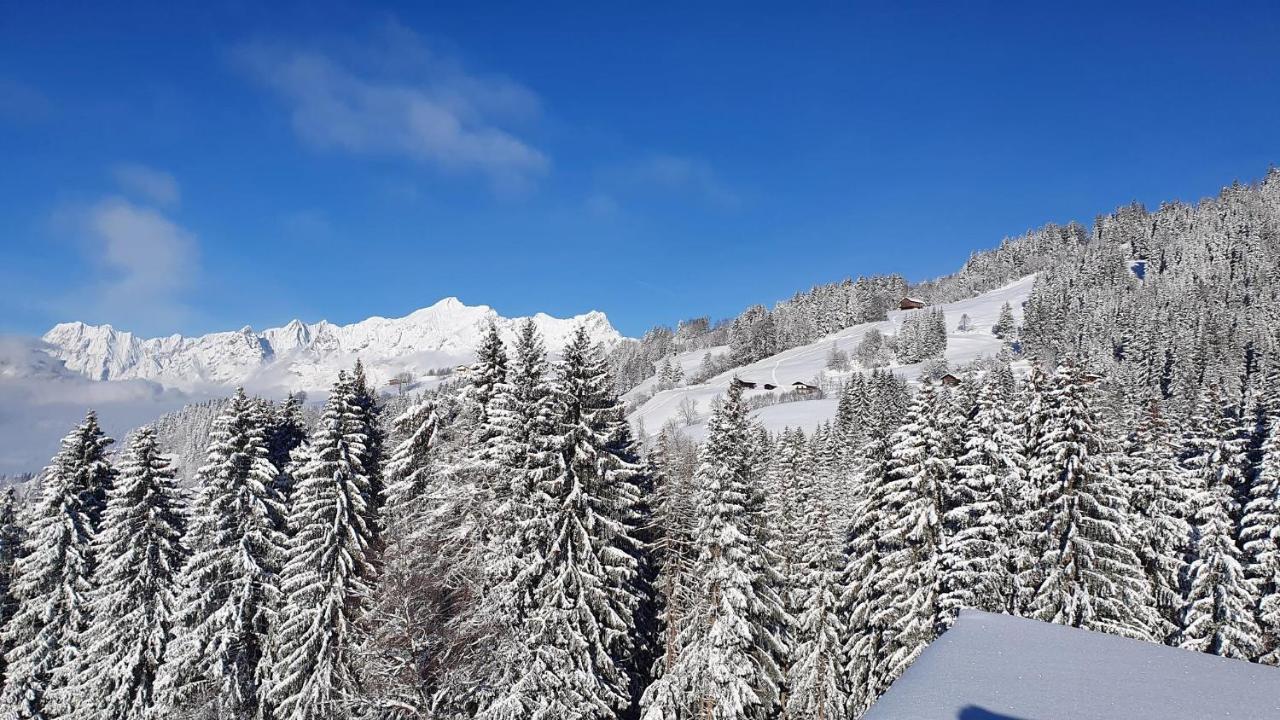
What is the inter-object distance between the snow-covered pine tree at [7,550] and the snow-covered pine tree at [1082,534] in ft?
157

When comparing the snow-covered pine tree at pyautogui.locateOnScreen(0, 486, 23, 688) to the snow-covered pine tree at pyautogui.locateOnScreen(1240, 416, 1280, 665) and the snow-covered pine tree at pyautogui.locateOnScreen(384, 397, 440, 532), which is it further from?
the snow-covered pine tree at pyautogui.locateOnScreen(1240, 416, 1280, 665)

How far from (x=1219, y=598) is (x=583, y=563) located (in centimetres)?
2547

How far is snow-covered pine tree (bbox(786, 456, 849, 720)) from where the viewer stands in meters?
29.5

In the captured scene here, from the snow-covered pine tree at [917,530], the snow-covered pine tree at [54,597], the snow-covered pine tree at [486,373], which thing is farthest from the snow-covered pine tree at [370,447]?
the snow-covered pine tree at [917,530]

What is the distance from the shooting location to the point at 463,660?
23.7 meters

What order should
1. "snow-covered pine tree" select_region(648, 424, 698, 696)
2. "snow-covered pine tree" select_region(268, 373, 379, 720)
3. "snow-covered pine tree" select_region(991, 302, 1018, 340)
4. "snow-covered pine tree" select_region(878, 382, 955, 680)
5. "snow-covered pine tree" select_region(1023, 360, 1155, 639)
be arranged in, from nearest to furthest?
"snow-covered pine tree" select_region(1023, 360, 1155, 639) → "snow-covered pine tree" select_region(878, 382, 955, 680) → "snow-covered pine tree" select_region(268, 373, 379, 720) → "snow-covered pine tree" select_region(648, 424, 698, 696) → "snow-covered pine tree" select_region(991, 302, 1018, 340)

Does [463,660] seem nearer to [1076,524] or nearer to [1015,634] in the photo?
[1015,634]

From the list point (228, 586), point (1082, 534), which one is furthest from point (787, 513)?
point (228, 586)

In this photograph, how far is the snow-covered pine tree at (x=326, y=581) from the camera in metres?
25.4

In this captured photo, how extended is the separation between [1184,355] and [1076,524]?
130847mm

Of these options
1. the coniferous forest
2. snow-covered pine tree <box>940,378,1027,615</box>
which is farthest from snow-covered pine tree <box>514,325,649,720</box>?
snow-covered pine tree <box>940,378,1027,615</box>

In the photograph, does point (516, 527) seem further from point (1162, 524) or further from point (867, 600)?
point (1162, 524)

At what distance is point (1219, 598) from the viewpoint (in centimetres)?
2659

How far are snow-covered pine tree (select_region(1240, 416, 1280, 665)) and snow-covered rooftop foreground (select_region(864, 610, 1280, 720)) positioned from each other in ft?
74.4
